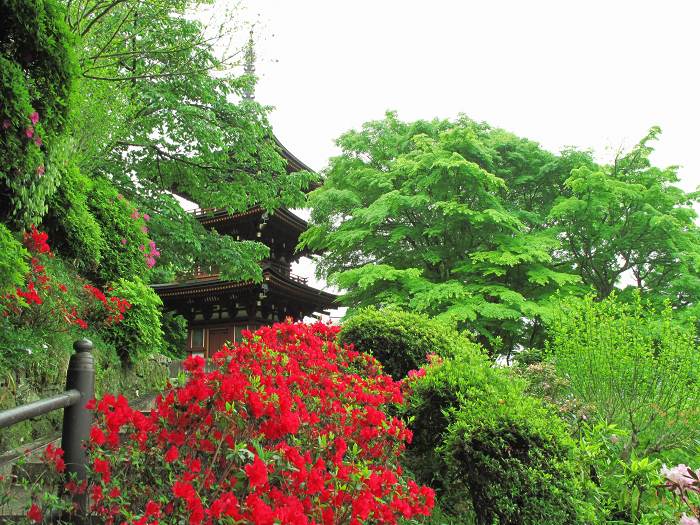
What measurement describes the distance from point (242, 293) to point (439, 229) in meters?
7.89

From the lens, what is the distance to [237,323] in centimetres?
1836

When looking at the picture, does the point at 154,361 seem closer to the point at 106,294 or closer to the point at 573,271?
the point at 106,294

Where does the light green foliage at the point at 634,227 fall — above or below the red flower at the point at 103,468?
above

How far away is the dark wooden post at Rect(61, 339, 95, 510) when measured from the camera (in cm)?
226

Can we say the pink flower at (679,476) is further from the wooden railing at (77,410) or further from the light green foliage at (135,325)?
the light green foliage at (135,325)

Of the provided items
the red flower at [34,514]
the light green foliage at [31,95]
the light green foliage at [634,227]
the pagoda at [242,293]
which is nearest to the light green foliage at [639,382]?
the red flower at [34,514]

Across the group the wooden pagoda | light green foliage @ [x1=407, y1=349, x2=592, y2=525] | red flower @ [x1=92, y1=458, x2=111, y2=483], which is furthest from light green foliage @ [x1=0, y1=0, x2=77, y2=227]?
the wooden pagoda

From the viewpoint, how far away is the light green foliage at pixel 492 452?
307 centimetres

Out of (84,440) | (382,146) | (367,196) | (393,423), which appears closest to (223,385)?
(84,440)

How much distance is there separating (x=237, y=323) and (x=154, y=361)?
453 inches

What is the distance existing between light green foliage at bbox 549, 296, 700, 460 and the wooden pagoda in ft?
40.7

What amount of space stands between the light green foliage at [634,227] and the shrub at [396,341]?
808 centimetres

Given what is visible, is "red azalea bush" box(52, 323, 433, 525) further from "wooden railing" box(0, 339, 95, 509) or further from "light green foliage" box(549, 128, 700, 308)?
"light green foliage" box(549, 128, 700, 308)

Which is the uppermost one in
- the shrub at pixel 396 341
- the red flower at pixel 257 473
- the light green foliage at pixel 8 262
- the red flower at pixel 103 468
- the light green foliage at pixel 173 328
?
the light green foliage at pixel 8 262
